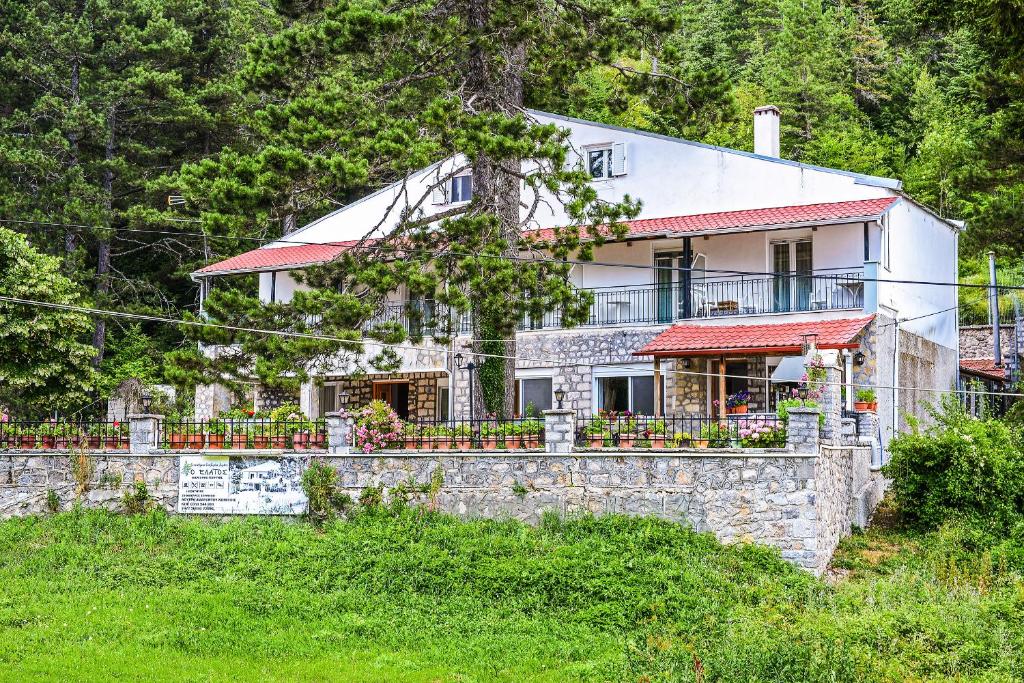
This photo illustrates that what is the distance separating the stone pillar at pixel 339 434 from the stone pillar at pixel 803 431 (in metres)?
7.07

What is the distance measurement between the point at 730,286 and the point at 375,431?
29.3ft

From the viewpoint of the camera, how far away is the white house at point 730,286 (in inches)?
941

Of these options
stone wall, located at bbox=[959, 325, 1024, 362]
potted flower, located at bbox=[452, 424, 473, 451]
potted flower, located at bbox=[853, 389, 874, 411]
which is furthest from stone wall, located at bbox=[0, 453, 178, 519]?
stone wall, located at bbox=[959, 325, 1024, 362]

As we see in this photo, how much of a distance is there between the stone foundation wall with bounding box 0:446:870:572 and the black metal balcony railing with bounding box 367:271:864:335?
4.03 meters

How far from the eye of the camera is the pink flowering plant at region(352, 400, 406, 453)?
2045 centimetres

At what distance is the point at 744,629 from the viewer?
1603 centimetres

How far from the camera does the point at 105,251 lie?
37438 millimetres

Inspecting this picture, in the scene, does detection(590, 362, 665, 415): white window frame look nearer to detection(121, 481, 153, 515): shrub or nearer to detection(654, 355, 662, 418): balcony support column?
detection(654, 355, 662, 418): balcony support column

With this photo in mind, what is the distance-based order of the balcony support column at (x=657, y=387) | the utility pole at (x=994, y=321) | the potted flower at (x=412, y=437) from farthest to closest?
the utility pole at (x=994, y=321)
the balcony support column at (x=657, y=387)
the potted flower at (x=412, y=437)

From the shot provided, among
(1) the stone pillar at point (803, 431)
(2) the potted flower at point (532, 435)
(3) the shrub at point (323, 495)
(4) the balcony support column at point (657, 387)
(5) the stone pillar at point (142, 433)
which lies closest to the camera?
(1) the stone pillar at point (803, 431)

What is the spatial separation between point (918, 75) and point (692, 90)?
93.9 ft

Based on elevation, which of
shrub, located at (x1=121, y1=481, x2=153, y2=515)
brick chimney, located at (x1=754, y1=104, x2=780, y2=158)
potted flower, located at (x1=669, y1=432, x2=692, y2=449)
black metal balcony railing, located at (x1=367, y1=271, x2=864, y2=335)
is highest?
brick chimney, located at (x1=754, y1=104, x2=780, y2=158)

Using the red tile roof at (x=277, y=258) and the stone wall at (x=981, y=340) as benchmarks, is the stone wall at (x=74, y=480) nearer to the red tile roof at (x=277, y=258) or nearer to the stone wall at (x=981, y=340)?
the red tile roof at (x=277, y=258)

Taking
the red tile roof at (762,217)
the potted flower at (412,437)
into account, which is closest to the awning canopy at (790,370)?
the red tile roof at (762,217)
